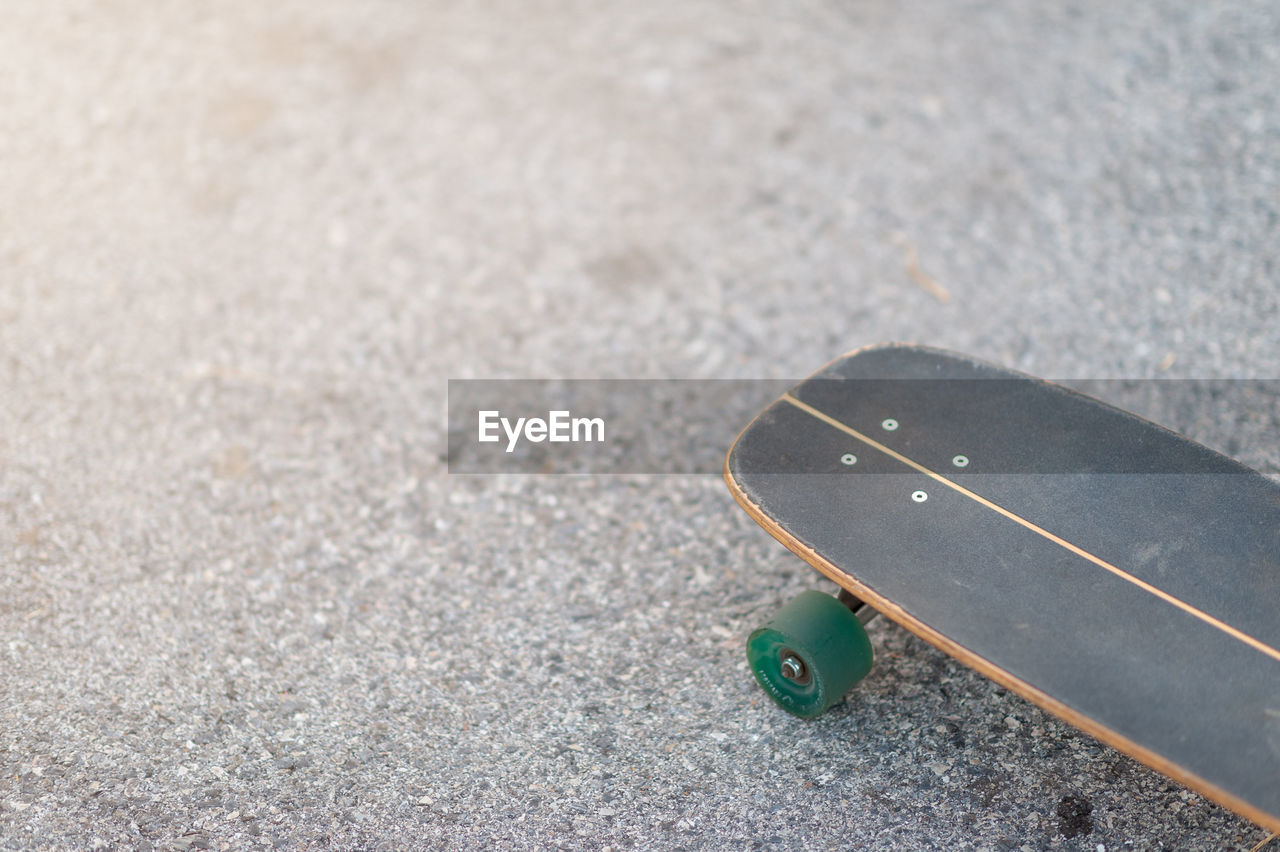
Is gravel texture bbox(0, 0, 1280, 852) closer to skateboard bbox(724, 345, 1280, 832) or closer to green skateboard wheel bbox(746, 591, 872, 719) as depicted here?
green skateboard wheel bbox(746, 591, 872, 719)

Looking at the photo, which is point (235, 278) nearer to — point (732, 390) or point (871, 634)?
point (732, 390)

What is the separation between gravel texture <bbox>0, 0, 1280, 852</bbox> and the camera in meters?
2.01

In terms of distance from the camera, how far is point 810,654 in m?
1.99

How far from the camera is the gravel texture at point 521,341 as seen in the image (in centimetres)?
201

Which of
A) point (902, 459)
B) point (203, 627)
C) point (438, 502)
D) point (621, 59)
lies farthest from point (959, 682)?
point (621, 59)

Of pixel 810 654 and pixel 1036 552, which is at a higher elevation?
pixel 1036 552

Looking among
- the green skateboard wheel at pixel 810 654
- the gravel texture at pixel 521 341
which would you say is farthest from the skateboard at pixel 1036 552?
the gravel texture at pixel 521 341

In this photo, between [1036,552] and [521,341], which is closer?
[1036,552]

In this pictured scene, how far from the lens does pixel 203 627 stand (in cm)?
233

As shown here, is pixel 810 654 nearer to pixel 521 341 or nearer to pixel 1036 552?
pixel 1036 552

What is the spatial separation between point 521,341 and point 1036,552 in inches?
70.9

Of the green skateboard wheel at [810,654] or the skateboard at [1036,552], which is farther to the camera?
the green skateboard wheel at [810,654]

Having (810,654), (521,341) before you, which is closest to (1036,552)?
(810,654)

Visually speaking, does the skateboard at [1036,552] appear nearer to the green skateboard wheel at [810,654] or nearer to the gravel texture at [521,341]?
the green skateboard wheel at [810,654]
